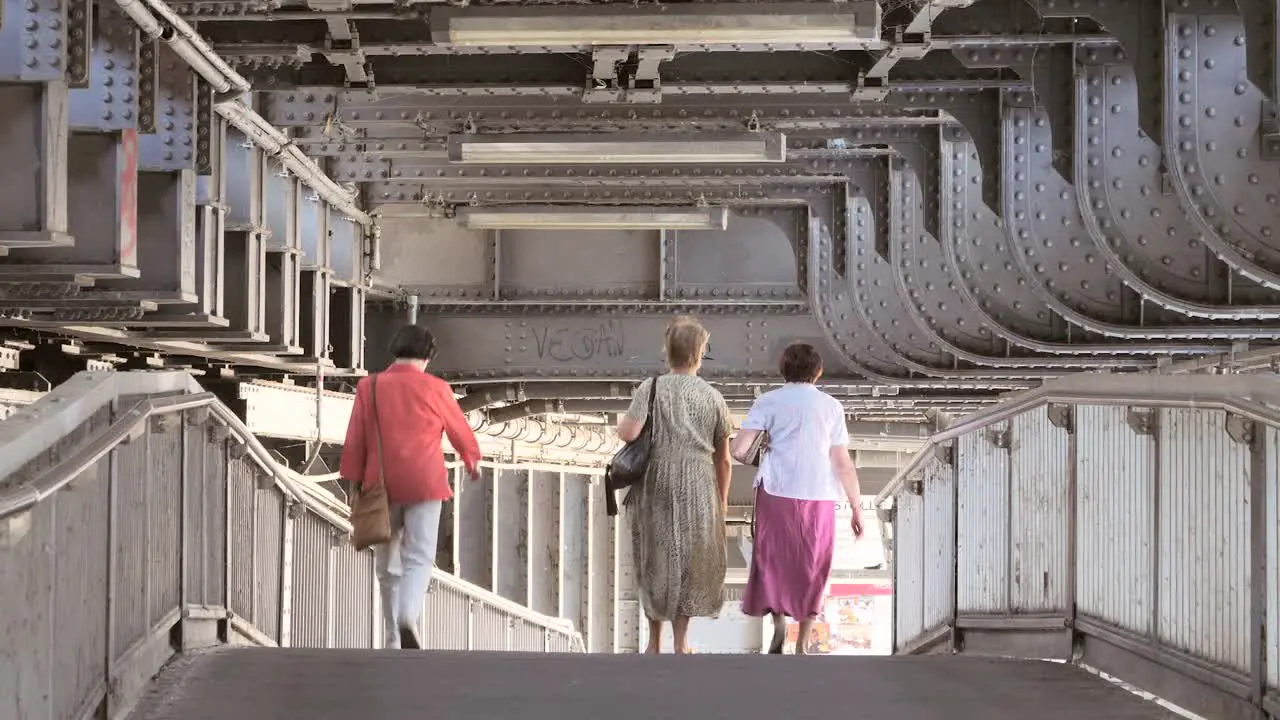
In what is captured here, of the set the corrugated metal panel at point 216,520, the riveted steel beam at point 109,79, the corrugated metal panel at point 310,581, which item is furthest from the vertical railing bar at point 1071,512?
the riveted steel beam at point 109,79

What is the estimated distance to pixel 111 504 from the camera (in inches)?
197

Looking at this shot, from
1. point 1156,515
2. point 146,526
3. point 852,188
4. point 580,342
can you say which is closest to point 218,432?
point 146,526

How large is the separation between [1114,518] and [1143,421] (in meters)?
0.53

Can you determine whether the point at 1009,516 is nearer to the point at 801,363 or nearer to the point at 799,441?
the point at 799,441

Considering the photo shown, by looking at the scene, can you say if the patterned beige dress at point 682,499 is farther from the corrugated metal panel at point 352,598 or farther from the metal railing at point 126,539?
the corrugated metal panel at point 352,598

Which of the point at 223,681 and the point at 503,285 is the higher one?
the point at 503,285

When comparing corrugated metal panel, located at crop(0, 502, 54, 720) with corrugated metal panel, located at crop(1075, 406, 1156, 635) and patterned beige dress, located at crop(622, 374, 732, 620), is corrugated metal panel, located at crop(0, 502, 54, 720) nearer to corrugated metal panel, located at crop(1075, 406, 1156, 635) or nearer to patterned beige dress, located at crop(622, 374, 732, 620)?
corrugated metal panel, located at crop(1075, 406, 1156, 635)

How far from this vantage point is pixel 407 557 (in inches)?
337

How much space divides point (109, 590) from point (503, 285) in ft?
49.4

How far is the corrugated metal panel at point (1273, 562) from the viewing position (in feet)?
15.2

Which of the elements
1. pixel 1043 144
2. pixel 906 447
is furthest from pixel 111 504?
pixel 906 447

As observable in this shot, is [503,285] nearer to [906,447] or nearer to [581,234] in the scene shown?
[581,234]

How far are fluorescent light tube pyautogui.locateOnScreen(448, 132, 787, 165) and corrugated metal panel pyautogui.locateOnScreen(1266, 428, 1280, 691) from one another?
30.5ft

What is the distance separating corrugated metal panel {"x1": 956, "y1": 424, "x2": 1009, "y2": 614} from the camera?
7.76 metres
